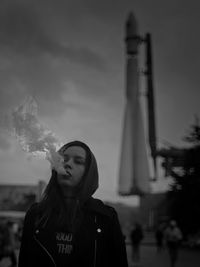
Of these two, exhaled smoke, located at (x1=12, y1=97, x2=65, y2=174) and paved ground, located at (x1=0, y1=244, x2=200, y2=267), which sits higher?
exhaled smoke, located at (x1=12, y1=97, x2=65, y2=174)

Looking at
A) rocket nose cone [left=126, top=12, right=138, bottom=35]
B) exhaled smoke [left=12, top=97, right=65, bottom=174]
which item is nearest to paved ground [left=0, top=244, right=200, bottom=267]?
exhaled smoke [left=12, top=97, right=65, bottom=174]

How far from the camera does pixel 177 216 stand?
2762cm

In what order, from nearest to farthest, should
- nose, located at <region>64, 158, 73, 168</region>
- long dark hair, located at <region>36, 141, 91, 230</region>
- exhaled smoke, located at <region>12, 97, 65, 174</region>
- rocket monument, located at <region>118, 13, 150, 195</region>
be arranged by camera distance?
long dark hair, located at <region>36, 141, 91, 230</region>
nose, located at <region>64, 158, 73, 168</region>
exhaled smoke, located at <region>12, 97, 65, 174</region>
rocket monument, located at <region>118, 13, 150, 195</region>

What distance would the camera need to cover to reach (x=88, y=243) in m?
2.75

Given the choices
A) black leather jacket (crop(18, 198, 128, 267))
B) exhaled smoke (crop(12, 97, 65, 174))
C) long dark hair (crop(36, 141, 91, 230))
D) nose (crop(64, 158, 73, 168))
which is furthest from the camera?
exhaled smoke (crop(12, 97, 65, 174))

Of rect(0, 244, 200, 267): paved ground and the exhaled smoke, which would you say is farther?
rect(0, 244, 200, 267): paved ground

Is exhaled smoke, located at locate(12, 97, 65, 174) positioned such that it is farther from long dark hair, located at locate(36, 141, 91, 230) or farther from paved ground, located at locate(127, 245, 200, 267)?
paved ground, located at locate(127, 245, 200, 267)

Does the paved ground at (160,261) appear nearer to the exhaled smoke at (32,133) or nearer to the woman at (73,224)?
the exhaled smoke at (32,133)

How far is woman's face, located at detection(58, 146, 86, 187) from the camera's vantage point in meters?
2.92

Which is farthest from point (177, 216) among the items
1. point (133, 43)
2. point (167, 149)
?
point (133, 43)

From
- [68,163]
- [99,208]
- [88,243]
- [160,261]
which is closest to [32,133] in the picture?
[68,163]

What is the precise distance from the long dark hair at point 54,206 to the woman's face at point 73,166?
0.03 m

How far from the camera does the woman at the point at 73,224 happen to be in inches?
107

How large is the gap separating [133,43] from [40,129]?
3508cm
